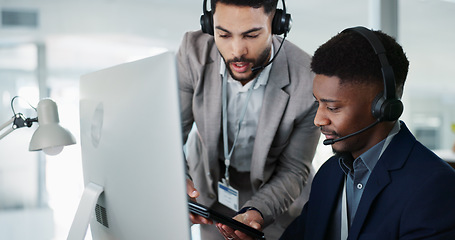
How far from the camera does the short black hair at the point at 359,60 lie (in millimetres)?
1012

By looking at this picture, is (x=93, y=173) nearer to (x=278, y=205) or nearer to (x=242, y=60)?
(x=242, y=60)

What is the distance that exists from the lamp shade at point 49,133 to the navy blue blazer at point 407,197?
75 centimetres

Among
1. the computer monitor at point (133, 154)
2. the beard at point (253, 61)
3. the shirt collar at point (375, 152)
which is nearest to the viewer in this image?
the computer monitor at point (133, 154)

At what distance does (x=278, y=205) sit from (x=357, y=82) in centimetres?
60

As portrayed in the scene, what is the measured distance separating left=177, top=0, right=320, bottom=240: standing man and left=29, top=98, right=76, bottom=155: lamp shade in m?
0.57

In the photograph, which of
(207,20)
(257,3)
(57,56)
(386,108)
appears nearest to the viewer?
(386,108)

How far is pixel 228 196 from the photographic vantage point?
156 centimetres

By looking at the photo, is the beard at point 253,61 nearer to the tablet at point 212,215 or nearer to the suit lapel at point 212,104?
the suit lapel at point 212,104

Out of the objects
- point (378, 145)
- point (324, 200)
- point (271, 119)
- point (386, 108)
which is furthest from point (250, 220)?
point (386, 108)

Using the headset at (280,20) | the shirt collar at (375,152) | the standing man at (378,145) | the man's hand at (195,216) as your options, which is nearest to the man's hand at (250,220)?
the man's hand at (195,216)

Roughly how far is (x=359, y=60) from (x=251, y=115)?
569mm

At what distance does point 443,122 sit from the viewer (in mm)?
3979

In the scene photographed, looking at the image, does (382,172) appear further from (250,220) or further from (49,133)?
(49,133)

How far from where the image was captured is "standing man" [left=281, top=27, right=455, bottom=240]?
3.04ft
